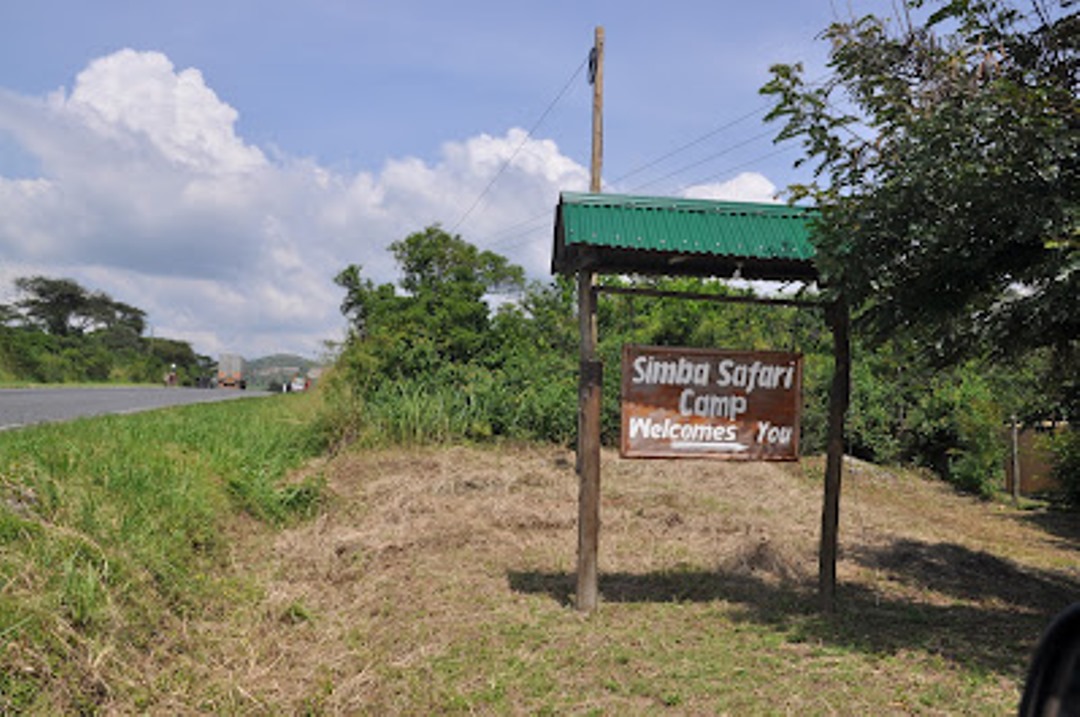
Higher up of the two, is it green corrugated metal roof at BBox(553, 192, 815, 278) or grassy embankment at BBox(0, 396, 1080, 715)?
green corrugated metal roof at BBox(553, 192, 815, 278)

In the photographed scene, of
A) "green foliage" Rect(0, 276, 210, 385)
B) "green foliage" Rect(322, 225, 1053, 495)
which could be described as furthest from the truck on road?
"green foliage" Rect(322, 225, 1053, 495)

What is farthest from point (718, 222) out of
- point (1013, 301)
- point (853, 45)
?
point (1013, 301)

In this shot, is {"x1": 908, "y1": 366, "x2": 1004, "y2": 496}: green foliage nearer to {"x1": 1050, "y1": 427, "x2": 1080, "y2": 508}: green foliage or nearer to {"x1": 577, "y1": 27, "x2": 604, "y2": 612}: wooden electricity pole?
{"x1": 1050, "y1": 427, "x2": 1080, "y2": 508}: green foliage

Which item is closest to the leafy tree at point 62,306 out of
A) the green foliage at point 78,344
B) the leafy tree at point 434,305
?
the green foliage at point 78,344

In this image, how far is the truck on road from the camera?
77.0 metres

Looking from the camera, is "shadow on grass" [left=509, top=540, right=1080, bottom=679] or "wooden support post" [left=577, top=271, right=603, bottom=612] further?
"wooden support post" [left=577, top=271, right=603, bottom=612]

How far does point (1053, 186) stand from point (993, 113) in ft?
1.65

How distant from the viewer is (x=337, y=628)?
5828 millimetres

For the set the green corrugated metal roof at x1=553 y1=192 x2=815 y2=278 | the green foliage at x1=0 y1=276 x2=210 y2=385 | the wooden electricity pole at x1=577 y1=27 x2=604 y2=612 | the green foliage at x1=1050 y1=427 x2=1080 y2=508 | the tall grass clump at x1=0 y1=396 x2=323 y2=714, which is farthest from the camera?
the green foliage at x1=0 y1=276 x2=210 y2=385

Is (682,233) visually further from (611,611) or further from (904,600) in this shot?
(904,600)

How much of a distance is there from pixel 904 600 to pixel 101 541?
602cm

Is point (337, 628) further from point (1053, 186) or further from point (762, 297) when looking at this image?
point (1053, 186)

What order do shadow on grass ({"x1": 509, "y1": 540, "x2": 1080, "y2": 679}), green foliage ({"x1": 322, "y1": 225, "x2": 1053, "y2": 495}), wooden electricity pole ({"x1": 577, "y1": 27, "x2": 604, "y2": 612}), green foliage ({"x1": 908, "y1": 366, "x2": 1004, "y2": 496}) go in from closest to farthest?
shadow on grass ({"x1": 509, "y1": 540, "x2": 1080, "y2": 679}) < wooden electricity pole ({"x1": 577, "y1": 27, "x2": 604, "y2": 612}) < green foliage ({"x1": 322, "y1": 225, "x2": 1053, "y2": 495}) < green foliage ({"x1": 908, "y1": 366, "x2": 1004, "y2": 496})

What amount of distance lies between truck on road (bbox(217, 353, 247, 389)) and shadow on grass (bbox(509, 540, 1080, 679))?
240 ft
